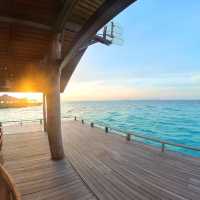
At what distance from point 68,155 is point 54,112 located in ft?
6.43

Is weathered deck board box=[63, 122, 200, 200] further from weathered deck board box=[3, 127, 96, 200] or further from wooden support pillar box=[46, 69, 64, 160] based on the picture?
wooden support pillar box=[46, 69, 64, 160]

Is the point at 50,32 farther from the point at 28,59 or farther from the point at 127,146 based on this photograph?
the point at 127,146

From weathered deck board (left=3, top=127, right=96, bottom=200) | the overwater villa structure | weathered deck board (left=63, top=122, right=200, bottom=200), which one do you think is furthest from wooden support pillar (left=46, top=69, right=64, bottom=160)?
weathered deck board (left=63, top=122, right=200, bottom=200)

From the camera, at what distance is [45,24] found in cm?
369

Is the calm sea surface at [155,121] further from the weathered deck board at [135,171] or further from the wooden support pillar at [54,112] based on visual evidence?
the wooden support pillar at [54,112]

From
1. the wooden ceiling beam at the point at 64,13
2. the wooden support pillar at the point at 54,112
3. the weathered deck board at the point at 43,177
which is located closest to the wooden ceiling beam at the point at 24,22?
the wooden ceiling beam at the point at 64,13

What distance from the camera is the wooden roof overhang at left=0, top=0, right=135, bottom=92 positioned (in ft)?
7.97

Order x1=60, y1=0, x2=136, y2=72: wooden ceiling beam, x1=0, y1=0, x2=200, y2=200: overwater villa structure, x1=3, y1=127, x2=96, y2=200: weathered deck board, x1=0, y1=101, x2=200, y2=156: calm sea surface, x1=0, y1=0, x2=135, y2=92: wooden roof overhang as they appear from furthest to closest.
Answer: x1=0, y1=101, x2=200, y2=156: calm sea surface → x1=3, y1=127, x2=96, y2=200: weathered deck board → x1=0, y1=0, x2=200, y2=200: overwater villa structure → x1=0, y1=0, x2=135, y2=92: wooden roof overhang → x1=60, y1=0, x2=136, y2=72: wooden ceiling beam

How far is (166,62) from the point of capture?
6862 cm

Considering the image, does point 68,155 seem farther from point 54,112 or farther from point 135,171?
point 135,171

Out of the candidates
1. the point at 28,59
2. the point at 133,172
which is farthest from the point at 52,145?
the point at 28,59

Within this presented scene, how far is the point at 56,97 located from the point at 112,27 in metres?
5.08

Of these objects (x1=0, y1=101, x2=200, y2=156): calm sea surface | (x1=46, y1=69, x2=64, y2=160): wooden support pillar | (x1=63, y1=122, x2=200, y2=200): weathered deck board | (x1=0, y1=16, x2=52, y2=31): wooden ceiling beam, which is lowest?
(x1=0, y1=101, x2=200, y2=156): calm sea surface

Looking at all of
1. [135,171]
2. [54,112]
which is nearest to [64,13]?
[54,112]
